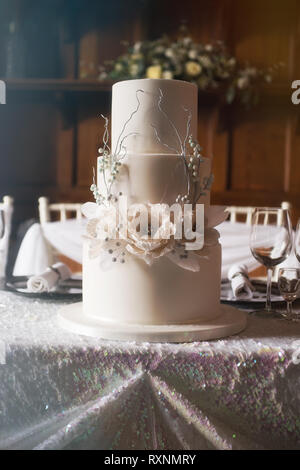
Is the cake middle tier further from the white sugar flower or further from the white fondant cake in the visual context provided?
the white sugar flower

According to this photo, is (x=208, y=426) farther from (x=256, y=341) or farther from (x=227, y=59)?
(x=227, y=59)

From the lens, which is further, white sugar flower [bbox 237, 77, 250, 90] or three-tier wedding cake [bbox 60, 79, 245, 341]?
white sugar flower [bbox 237, 77, 250, 90]

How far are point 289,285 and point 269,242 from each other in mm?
91

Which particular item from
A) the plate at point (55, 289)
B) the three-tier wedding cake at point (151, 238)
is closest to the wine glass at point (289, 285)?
the three-tier wedding cake at point (151, 238)

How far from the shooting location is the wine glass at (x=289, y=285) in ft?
3.32

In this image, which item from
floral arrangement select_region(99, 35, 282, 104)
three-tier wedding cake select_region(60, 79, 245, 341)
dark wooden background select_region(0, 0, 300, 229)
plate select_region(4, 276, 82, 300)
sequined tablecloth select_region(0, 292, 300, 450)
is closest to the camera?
sequined tablecloth select_region(0, 292, 300, 450)

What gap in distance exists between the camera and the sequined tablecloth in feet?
2.36

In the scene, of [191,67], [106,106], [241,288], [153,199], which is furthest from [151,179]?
[106,106]

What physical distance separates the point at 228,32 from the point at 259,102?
24.7 inches

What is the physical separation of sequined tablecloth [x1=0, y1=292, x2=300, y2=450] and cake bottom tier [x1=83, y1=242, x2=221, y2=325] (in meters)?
0.07

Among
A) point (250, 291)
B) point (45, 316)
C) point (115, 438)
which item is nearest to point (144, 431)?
point (115, 438)

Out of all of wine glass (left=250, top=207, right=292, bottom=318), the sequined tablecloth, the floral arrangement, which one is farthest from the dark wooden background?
the sequined tablecloth

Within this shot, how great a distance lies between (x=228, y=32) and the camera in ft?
13.9

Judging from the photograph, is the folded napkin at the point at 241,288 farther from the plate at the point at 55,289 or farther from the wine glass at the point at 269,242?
the plate at the point at 55,289
